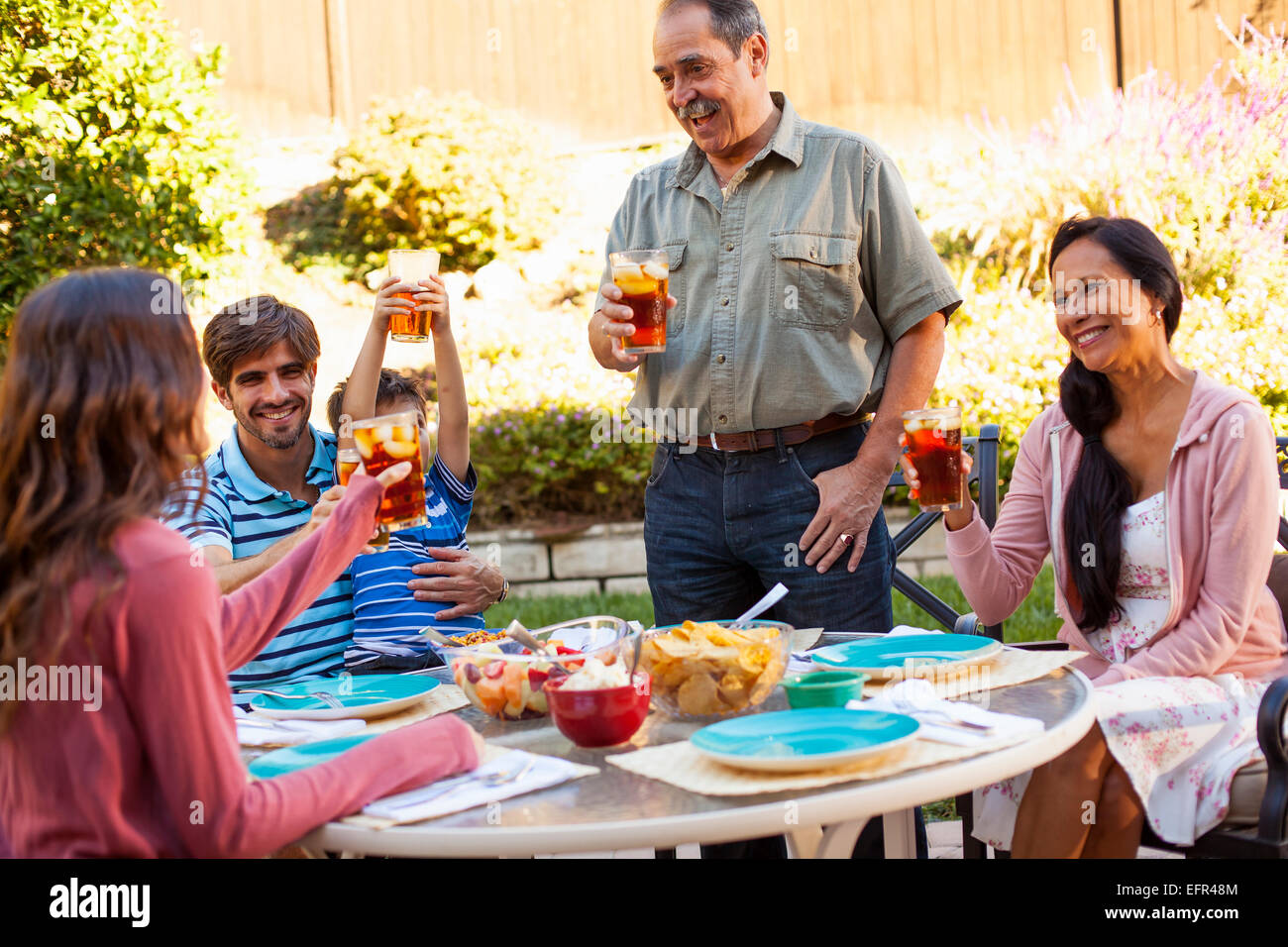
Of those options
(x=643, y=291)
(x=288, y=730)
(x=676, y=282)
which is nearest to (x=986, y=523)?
(x=676, y=282)

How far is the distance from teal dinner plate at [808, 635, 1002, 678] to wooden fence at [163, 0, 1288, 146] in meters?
9.75

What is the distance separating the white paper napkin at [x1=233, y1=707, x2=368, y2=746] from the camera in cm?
187

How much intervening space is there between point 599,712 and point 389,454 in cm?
56

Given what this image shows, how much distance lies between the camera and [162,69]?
24.1 feet

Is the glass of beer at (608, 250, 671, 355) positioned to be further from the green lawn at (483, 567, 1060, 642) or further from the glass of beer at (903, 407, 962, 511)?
the green lawn at (483, 567, 1060, 642)

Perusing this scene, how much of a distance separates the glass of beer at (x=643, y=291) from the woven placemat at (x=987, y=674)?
975 millimetres

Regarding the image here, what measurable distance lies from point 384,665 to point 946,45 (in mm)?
9954

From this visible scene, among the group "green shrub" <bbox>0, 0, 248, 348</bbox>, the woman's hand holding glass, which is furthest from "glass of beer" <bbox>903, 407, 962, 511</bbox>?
"green shrub" <bbox>0, 0, 248, 348</bbox>

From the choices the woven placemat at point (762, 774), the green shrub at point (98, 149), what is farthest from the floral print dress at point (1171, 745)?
the green shrub at point (98, 149)

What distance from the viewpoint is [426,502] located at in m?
2.91

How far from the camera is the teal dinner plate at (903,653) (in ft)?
6.66

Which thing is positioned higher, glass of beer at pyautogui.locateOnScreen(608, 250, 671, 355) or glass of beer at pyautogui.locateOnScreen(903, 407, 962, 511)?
glass of beer at pyautogui.locateOnScreen(608, 250, 671, 355)
